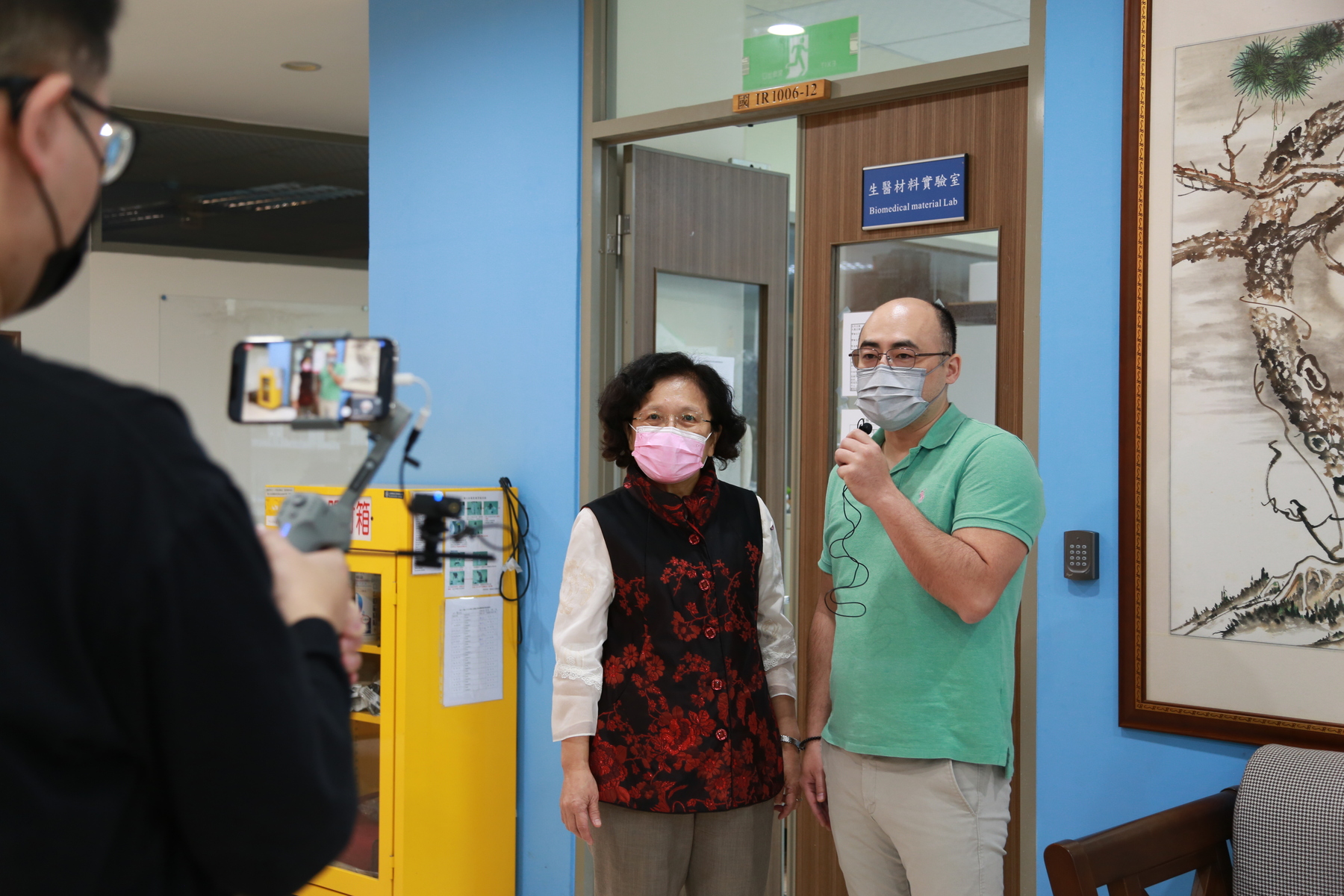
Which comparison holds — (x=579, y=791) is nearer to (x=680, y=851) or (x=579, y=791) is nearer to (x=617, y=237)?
(x=680, y=851)

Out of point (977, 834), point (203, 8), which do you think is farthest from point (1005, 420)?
point (203, 8)

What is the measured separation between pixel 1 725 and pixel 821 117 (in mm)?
2674

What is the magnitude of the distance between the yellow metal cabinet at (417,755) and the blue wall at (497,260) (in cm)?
6

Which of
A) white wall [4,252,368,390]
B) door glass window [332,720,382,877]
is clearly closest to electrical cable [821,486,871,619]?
door glass window [332,720,382,877]

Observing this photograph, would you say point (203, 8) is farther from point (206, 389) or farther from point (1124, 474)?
point (1124, 474)

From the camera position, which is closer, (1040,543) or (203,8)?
(1040,543)

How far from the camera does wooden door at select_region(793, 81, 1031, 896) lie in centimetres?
264

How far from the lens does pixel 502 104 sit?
3598 millimetres

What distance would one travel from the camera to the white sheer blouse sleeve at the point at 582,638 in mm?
2014

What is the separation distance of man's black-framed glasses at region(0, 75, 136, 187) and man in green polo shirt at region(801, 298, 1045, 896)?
129 cm

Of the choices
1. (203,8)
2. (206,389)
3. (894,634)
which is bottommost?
(894,634)

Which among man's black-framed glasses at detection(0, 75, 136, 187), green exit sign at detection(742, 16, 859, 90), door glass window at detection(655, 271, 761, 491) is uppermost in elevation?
green exit sign at detection(742, 16, 859, 90)

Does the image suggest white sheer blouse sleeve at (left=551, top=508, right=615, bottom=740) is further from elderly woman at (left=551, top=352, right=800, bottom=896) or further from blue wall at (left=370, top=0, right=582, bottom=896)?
blue wall at (left=370, top=0, right=582, bottom=896)

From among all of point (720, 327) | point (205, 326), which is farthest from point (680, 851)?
point (205, 326)
